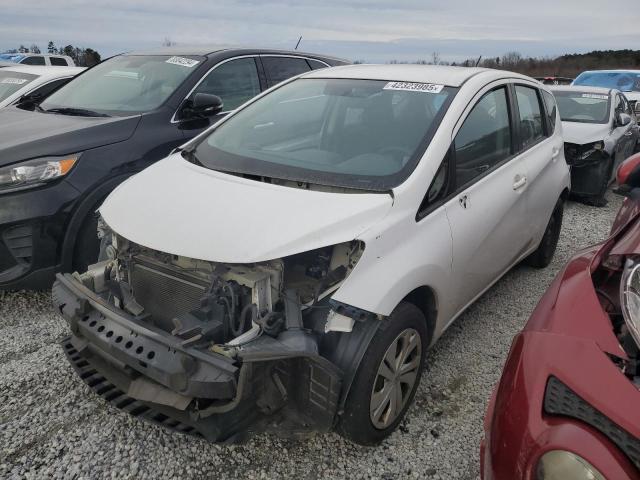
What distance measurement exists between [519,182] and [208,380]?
2.45m

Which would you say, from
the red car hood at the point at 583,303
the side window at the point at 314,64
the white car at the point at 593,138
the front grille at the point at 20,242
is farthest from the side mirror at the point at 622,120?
the front grille at the point at 20,242

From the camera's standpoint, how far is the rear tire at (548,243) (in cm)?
443

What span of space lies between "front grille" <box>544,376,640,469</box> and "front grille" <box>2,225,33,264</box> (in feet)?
10.1

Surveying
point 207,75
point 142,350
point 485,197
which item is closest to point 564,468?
point 142,350

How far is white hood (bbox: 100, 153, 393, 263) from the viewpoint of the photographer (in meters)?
2.10

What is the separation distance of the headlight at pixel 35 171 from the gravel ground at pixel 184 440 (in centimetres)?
97

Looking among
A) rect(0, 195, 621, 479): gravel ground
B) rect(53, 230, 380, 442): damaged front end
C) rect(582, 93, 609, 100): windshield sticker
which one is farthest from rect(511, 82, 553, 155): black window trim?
rect(582, 93, 609, 100): windshield sticker

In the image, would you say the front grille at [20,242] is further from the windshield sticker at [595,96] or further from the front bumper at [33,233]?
the windshield sticker at [595,96]

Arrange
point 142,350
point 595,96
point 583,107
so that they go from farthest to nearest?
1. point 595,96
2. point 583,107
3. point 142,350

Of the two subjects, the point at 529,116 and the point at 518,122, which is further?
the point at 529,116

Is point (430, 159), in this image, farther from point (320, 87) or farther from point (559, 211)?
point (559, 211)

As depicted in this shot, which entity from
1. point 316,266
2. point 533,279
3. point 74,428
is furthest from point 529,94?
point 74,428

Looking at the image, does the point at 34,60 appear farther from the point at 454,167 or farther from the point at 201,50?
the point at 454,167

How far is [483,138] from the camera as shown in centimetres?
309
